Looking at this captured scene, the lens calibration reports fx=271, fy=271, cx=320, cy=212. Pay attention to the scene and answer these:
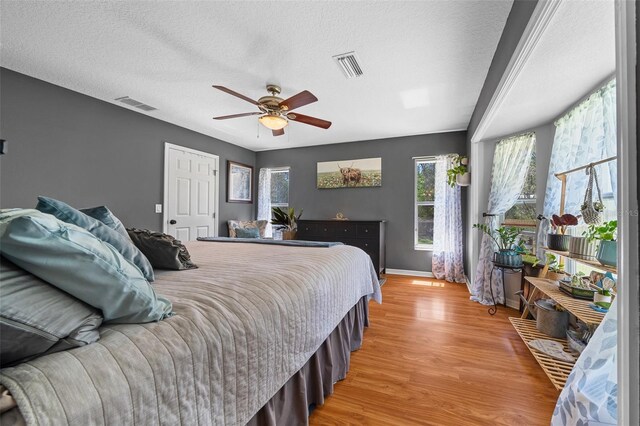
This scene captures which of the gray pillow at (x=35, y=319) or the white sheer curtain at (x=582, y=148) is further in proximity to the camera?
the white sheer curtain at (x=582, y=148)

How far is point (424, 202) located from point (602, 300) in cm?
296

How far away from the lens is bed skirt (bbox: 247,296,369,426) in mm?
1128

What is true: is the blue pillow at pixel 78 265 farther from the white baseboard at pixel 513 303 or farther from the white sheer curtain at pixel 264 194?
the white sheer curtain at pixel 264 194

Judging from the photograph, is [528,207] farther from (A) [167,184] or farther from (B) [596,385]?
(A) [167,184]

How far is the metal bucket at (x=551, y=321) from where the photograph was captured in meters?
2.16

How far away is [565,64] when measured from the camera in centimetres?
170

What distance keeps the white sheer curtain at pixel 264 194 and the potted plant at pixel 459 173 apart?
3376mm

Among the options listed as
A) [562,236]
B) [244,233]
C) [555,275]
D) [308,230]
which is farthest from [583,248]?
[244,233]

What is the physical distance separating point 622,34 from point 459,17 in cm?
146

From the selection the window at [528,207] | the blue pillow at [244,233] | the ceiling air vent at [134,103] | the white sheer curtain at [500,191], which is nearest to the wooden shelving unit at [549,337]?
the white sheer curtain at [500,191]

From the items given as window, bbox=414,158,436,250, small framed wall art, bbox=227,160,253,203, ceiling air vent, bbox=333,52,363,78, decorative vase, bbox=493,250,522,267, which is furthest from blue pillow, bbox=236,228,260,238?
decorative vase, bbox=493,250,522,267

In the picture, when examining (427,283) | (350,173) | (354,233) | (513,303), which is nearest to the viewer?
(513,303)

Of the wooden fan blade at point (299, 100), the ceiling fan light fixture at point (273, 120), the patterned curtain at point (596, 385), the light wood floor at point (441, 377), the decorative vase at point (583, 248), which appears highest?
the wooden fan blade at point (299, 100)

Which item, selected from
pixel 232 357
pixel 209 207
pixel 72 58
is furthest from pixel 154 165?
pixel 232 357
